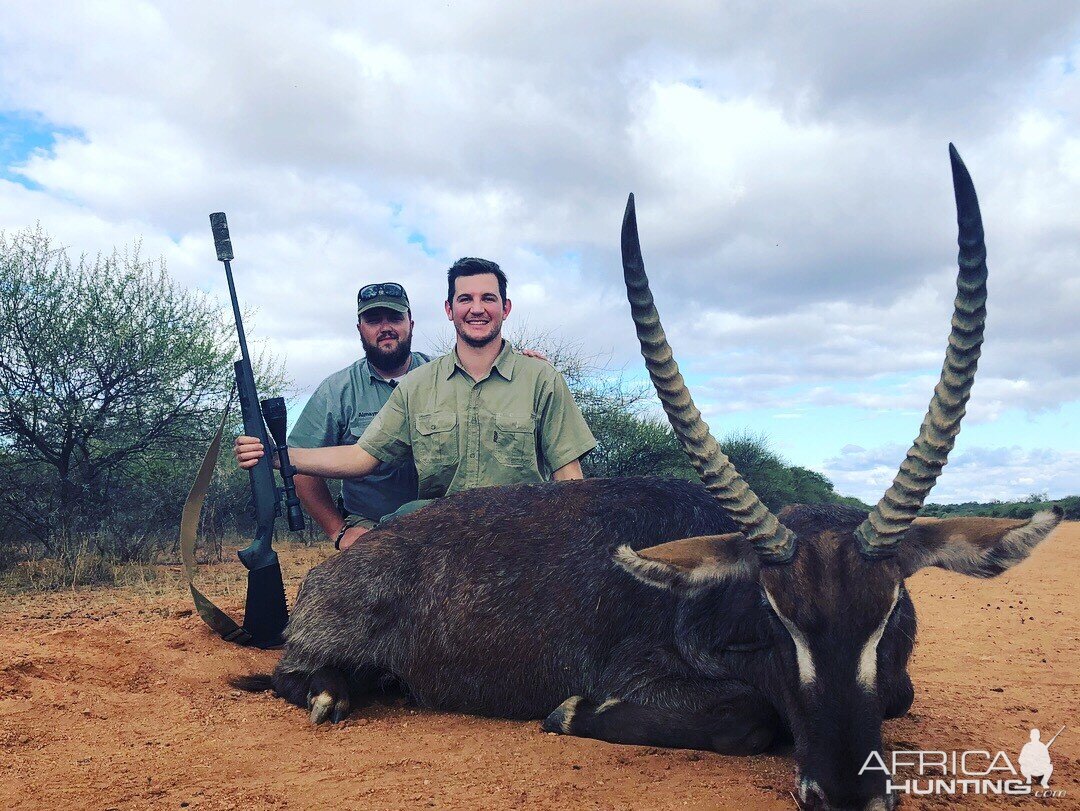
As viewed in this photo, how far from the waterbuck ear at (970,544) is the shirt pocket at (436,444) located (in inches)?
145

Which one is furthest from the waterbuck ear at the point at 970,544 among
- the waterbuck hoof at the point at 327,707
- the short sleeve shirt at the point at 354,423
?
the short sleeve shirt at the point at 354,423

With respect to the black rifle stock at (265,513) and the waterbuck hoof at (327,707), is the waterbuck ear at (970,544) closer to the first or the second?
the waterbuck hoof at (327,707)

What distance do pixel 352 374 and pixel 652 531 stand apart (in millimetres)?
4978

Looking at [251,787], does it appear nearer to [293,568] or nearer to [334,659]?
[334,659]

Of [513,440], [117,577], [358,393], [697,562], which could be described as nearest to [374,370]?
[358,393]

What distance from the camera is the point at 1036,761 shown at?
3.85 meters

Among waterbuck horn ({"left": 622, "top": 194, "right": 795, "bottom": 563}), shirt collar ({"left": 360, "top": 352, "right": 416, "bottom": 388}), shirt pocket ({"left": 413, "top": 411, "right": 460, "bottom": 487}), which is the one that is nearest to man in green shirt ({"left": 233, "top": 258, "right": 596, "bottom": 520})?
shirt pocket ({"left": 413, "top": 411, "right": 460, "bottom": 487})

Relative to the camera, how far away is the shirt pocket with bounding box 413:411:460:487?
21.6ft

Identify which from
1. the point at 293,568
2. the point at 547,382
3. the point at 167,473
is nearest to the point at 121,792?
the point at 547,382

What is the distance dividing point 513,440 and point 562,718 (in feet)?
8.70

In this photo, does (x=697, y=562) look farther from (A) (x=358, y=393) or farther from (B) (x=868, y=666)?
(A) (x=358, y=393)

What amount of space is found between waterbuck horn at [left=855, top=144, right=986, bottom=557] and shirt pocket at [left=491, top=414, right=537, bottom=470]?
3.51 metres

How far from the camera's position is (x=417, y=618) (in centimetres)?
495

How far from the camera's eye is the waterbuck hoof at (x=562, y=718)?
4336 millimetres
